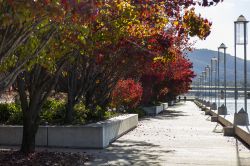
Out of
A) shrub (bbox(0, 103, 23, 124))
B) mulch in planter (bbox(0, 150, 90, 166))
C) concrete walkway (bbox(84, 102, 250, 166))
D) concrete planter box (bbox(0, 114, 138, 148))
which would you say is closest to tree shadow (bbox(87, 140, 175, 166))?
concrete walkway (bbox(84, 102, 250, 166))

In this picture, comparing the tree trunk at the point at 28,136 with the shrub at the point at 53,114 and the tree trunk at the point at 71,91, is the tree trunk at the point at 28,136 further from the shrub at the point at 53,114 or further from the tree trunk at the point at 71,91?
the tree trunk at the point at 71,91

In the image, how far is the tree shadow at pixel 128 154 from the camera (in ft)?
41.9

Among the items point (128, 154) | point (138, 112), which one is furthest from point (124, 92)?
point (128, 154)

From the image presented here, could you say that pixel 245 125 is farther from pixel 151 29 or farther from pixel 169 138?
pixel 151 29

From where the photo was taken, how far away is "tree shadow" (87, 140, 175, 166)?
12.8m

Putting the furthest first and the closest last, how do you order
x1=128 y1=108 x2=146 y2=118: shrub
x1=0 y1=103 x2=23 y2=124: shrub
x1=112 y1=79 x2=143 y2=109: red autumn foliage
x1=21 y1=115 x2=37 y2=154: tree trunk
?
x1=128 y1=108 x2=146 y2=118: shrub → x1=112 y1=79 x2=143 y2=109: red autumn foliage → x1=0 y1=103 x2=23 y2=124: shrub → x1=21 y1=115 x2=37 y2=154: tree trunk

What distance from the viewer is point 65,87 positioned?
68.8 feet

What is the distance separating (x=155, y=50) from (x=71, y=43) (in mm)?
5917

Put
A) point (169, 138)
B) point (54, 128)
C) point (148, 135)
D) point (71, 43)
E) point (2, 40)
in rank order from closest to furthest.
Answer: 1. point (2, 40)
2. point (71, 43)
3. point (54, 128)
4. point (169, 138)
5. point (148, 135)

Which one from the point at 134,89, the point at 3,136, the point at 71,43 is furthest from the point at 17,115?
the point at 134,89

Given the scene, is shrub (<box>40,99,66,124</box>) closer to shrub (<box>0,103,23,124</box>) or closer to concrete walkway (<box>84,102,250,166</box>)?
shrub (<box>0,103,23,124</box>)

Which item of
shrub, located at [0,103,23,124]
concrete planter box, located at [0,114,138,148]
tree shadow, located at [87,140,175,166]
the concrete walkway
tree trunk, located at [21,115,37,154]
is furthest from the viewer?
shrub, located at [0,103,23,124]

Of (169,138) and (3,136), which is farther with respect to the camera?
(169,138)

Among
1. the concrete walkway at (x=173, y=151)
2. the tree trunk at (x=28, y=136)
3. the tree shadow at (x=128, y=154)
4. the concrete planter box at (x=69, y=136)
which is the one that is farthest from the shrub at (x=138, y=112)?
the tree trunk at (x=28, y=136)
